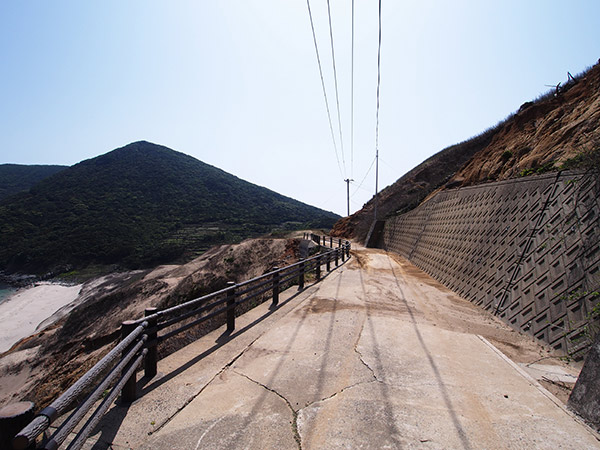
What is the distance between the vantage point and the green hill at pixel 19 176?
138250 millimetres

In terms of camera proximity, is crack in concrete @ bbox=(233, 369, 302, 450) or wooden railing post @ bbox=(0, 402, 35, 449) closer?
wooden railing post @ bbox=(0, 402, 35, 449)

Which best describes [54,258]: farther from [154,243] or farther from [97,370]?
[97,370]

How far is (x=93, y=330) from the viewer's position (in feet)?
62.6

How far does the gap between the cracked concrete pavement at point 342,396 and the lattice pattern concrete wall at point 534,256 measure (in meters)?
0.97

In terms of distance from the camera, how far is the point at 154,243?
81688 mm


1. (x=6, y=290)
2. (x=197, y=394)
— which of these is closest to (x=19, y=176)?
(x=6, y=290)

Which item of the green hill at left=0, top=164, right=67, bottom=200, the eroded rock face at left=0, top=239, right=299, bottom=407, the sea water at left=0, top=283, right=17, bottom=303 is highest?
the green hill at left=0, top=164, right=67, bottom=200

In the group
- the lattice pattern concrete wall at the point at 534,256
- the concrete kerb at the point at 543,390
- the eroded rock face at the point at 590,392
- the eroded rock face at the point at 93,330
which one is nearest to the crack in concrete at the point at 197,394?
the concrete kerb at the point at 543,390

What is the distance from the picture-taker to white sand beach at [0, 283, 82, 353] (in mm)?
28781

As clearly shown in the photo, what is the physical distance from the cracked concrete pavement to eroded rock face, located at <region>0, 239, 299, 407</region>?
8.43 meters

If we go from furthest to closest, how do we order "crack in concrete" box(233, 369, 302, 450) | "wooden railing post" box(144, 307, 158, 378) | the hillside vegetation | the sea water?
the sea water
the hillside vegetation
"wooden railing post" box(144, 307, 158, 378)
"crack in concrete" box(233, 369, 302, 450)

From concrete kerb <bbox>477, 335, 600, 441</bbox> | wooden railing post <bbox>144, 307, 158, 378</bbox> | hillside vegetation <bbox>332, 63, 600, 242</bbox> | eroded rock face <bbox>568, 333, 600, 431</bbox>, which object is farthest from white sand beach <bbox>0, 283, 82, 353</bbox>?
hillside vegetation <bbox>332, 63, 600, 242</bbox>

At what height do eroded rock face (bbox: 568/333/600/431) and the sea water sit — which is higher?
eroded rock face (bbox: 568/333/600/431)

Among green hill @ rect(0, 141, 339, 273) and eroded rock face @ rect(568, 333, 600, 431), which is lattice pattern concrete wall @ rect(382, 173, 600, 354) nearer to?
eroded rock face @ rect(568, 333, 600, 431)
